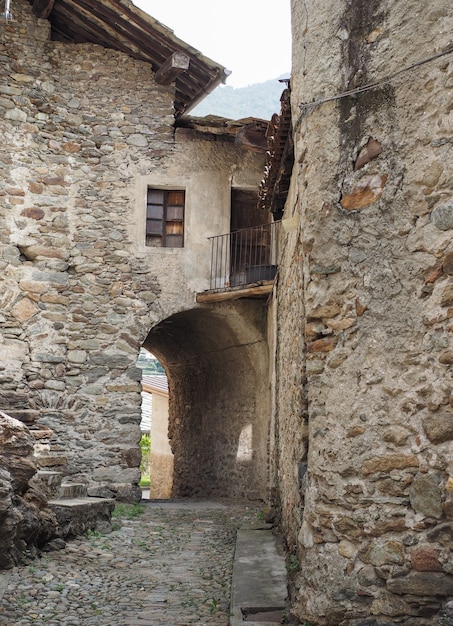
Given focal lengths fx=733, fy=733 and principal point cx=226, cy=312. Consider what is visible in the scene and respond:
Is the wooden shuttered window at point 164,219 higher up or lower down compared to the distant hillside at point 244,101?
lower down

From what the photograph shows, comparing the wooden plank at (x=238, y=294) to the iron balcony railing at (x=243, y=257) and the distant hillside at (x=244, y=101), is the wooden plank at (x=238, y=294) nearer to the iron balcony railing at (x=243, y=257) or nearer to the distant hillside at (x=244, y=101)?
the iron balcony railing at (x=243, y=257)

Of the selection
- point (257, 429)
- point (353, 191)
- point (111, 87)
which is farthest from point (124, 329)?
point (353, 191)

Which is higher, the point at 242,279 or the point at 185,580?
the point at 242,279

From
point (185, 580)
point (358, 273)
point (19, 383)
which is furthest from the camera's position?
point (19, 383)

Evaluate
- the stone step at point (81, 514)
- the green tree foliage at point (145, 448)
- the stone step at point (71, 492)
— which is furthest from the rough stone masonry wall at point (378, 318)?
the green tree foliage at point (145, 448)

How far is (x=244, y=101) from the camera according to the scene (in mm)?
101500

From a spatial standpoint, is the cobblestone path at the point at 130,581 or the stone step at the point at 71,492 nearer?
the cobblestone path at the point at 130,581

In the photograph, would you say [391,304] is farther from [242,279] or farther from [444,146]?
[242,279]

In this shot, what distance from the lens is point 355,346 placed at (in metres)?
3.59

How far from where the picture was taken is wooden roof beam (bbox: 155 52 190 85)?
1055 cm

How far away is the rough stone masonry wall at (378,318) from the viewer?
10.7ft

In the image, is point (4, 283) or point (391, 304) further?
point (4, 283)

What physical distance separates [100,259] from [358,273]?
23.8ft

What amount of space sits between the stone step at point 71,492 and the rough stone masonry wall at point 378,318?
14.3 ft
